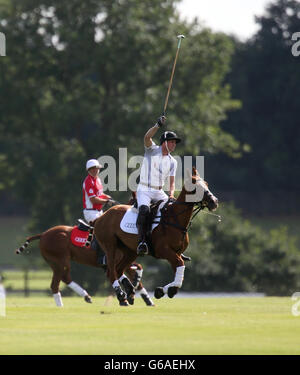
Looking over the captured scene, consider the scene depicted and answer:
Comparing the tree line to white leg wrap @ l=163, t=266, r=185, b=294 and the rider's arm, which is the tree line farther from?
white leg wrap @ l=163, t=266, r=185, b=294

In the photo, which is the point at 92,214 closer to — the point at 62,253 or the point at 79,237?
the point at 79,237

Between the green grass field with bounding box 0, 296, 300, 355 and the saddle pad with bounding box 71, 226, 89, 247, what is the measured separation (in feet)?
15.2

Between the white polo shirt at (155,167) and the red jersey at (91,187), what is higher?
the white polo shirt at (155,167)

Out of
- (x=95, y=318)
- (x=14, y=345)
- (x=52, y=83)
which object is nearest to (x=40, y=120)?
(x=52, y=83)

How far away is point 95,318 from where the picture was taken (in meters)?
13.9

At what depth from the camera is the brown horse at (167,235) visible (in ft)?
50.8

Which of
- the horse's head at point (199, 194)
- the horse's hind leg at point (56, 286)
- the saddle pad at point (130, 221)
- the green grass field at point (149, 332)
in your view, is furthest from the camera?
the horse's hind leg at point (56, 286)

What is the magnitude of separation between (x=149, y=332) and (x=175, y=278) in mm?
3336

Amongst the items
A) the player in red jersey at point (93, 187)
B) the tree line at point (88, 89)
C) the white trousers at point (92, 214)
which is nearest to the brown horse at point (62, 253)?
the white trousers at point (92, 214)

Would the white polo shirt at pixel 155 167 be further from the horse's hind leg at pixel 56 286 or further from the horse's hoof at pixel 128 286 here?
the horse's hind leg at pixel 56 286

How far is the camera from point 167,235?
1580 centimetres

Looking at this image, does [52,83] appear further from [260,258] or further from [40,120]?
[260,258]

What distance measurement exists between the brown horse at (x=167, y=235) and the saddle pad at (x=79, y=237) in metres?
3.22

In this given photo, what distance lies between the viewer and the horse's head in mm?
15461
